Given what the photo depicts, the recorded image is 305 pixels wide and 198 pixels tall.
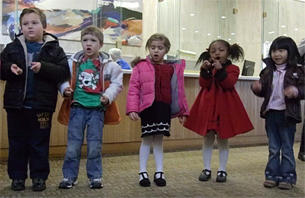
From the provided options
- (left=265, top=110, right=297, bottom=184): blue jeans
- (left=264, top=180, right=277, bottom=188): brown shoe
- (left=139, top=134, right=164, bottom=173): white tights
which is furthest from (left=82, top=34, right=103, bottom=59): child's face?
(left=264, top=180, right=277, bottom=188): brown shoe

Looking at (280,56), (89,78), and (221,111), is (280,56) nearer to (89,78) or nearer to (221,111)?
(221,111)

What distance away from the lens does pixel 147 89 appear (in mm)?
2100

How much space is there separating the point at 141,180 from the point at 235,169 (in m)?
0.94

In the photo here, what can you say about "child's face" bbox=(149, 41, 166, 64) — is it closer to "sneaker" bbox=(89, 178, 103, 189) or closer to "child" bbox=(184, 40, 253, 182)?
"child" bbox=(184, 40, 253, 182)

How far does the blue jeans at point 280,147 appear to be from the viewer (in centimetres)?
209

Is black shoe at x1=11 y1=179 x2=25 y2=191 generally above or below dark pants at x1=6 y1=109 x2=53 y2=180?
below

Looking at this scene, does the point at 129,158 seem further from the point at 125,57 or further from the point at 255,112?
the point at 125,57

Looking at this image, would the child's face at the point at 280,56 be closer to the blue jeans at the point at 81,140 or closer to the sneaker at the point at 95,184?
the blue jeans at the point at 81,140

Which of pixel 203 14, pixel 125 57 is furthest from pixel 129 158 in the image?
pixel 203 14

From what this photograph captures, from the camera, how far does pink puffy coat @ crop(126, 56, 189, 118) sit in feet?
6.86

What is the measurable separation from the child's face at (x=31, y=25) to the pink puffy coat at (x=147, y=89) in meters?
0.64

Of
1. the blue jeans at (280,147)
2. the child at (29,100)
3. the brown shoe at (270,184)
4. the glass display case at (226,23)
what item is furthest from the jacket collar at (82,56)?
the glass display case at (226,23)

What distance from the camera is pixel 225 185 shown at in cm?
215

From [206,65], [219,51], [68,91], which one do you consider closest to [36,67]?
[68,91]
